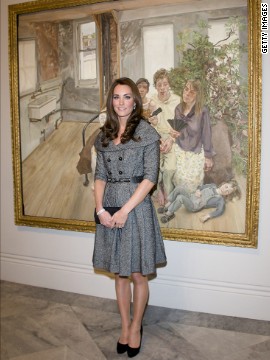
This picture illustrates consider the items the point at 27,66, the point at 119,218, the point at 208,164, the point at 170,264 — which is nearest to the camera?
the point at 119,218

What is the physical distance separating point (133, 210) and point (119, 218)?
119 mm

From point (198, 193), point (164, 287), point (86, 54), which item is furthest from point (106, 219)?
point (86, 54)

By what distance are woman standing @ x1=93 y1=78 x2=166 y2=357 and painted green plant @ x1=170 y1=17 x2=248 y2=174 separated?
1.99ft

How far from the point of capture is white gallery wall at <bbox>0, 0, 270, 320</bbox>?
8.89 ft

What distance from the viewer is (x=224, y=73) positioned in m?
2.59

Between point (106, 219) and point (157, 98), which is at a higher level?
point (157, 98)

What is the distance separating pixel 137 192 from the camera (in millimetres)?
2254

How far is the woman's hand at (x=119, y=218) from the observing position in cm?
224

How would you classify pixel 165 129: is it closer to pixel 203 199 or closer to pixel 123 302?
pixel 203 199

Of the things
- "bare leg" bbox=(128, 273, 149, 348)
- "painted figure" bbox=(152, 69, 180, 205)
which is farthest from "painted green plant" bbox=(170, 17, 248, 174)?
"bare leg" bbox=(128, 273, 149, 348)

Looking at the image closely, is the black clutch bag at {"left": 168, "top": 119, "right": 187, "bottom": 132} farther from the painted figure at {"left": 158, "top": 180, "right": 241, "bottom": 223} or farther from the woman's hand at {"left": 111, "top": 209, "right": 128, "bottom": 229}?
the woman's hand at {"left": 111, "top": 209, "right": 128, "bottom": 229}

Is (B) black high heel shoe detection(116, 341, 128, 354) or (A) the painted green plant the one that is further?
(A) the painted green plant

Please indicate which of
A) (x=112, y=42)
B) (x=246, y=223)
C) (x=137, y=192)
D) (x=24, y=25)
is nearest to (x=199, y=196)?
(x=246, y=223)

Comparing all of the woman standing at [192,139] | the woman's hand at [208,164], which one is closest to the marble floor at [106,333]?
the woman standing at [192,139]
